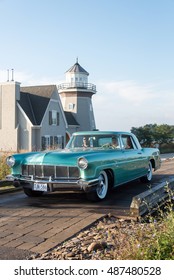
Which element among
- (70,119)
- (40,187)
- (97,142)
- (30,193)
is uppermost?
(70,119)

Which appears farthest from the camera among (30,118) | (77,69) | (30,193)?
(77,69)

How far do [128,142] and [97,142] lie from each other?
1036mm

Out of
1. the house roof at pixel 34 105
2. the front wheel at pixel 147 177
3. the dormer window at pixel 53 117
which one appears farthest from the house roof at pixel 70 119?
the front wheel at pixel 147 177

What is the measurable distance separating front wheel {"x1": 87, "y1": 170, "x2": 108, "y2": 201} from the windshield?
1.18 meters

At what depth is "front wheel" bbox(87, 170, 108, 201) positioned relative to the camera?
6.66 m

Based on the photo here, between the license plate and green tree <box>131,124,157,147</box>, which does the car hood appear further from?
green tree <box>131,124,157,147</box>

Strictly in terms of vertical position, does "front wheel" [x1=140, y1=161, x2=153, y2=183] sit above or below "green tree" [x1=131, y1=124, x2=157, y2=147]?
below

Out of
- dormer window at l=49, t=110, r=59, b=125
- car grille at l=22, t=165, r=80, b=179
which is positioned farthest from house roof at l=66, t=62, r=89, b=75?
car grille at l=22, t=165, r=80, b=179

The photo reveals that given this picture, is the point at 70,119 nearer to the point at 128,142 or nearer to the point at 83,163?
the point at 128,142

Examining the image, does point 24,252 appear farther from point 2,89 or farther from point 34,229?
point 2,89

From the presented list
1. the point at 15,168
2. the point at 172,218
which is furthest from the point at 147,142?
the point at 172,218

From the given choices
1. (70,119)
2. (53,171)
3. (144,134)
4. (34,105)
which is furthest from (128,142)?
(144,134)

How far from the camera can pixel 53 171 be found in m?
6.51
